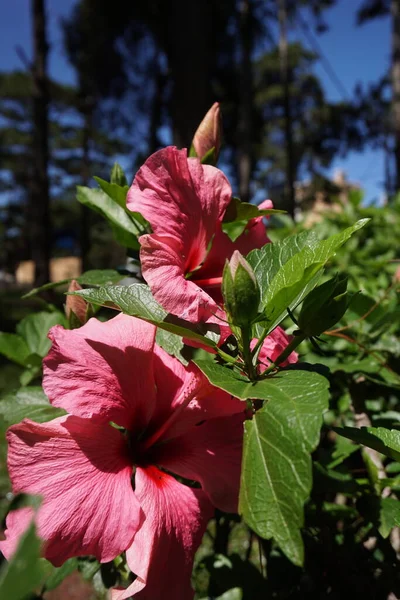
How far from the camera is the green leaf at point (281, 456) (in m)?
0.46

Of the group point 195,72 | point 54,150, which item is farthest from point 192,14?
point 54,150

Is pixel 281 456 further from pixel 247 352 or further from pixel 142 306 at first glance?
pixel 142 306

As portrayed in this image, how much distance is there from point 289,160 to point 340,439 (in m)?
12.9

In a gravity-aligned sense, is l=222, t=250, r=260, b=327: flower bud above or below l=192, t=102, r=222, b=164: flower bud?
below

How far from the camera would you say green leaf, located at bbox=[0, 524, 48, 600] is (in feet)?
0.97

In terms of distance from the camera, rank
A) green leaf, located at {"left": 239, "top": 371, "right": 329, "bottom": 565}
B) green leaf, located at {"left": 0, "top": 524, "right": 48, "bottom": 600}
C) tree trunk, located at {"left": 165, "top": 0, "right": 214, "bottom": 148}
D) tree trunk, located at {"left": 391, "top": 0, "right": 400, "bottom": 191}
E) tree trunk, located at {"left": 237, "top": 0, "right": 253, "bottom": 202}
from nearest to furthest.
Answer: green leaf, located at {"left": 0, "top": 524, "right": 48, "bottom": 600}, green leaf, located at {"left": 239, "top": 371, "right": 329, "bottom": 565}, tree trunk, located at {"left": 165, "top": 0, "right": 214, "bottom": 148}, tree trunk, located at {"left": 391, "top": 0, "right": 400, "bottom": 191}, tree trunk, located at {"left": 237, "top": 0, "right": 253, "bottom": 202}

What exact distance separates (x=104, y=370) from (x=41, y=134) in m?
8.06

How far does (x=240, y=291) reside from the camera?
1.93 feet

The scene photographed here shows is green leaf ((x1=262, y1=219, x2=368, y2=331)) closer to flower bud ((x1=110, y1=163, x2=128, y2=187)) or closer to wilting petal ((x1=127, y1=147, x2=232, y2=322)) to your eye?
wilting petal ((x1=127, y1=147, x2=232, y2=322))

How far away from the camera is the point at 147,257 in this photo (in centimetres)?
64

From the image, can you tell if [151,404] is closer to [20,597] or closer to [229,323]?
[229,323]

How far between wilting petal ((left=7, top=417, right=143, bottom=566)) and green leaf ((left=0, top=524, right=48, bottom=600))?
24 centimetres

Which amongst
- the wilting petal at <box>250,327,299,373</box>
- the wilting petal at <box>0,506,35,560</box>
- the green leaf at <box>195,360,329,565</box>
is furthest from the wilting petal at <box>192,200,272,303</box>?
the wilting petal at <box>0,506,35,560</box>

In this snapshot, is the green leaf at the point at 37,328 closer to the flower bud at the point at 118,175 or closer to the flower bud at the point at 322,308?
the flower bud at the point at 118,175
